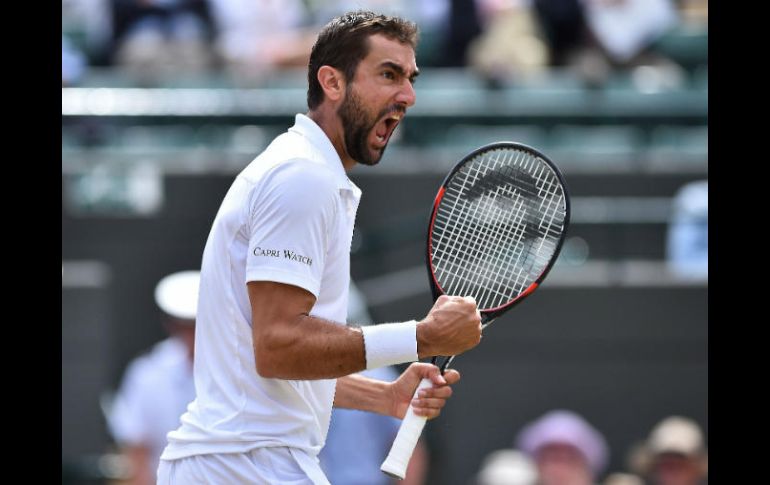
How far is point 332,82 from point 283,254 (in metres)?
0.54

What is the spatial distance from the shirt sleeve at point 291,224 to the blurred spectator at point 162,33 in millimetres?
5547

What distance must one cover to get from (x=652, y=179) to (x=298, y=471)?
447 centimetres

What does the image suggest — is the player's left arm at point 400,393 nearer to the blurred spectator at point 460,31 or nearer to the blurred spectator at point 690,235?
the blurred spectator at point 690,235

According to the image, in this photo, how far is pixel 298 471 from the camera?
3.23 m

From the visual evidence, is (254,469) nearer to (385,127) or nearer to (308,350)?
(308,350)

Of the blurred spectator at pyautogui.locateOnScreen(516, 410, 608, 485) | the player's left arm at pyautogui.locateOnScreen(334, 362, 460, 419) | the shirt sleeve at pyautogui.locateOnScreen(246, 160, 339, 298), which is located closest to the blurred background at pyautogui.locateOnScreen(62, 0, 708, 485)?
the blurred spectator at pyautogui.locateOnScreen(516, 410, 608, 485)

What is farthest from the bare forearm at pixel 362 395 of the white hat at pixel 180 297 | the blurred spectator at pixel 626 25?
the blurred spectator at pixel 626 25

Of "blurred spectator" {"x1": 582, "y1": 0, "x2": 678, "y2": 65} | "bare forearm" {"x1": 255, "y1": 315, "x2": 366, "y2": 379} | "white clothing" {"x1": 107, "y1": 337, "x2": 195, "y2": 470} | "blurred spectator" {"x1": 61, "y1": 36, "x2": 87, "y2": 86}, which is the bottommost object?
"white clothing" {"x1": 107, "y1": 337, "x2": 195, "y2": 470}

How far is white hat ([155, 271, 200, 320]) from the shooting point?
5863 millimetres

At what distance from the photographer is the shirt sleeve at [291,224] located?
121 inches

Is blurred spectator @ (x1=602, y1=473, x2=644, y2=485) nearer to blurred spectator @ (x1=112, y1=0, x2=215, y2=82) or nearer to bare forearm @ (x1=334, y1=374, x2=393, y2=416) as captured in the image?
bare forearm @ (x1=334, y1=374, x2=393, y2=416)

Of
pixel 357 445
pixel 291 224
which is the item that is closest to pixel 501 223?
pixel 291 224
